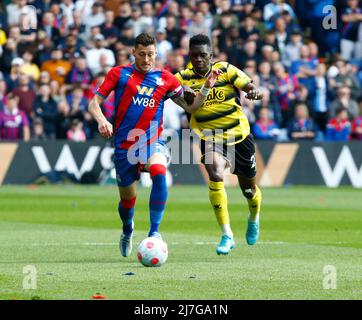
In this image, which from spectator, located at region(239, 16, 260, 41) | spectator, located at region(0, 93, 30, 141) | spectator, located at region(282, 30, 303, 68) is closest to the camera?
spectator, located at region(0, 93, 30, 141)

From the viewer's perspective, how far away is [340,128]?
26.0m

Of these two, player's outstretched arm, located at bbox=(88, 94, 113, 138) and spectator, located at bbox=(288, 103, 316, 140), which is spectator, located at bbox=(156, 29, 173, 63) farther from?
player's outstretched arm, located at bbox=(88, 94, 113, 138)

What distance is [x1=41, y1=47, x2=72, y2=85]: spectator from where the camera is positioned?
25891 mm

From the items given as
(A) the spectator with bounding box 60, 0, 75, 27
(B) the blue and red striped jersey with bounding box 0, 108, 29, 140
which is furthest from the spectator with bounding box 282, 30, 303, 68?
(B) the blue and red striped jersey with bounding box 0, 108, 29, 140

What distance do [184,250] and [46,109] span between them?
13098 mm

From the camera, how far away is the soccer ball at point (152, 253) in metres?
10.7

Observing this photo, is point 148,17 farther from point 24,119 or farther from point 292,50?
point 24,119

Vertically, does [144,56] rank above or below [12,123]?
above

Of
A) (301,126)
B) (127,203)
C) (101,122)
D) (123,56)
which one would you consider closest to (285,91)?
(301,126)

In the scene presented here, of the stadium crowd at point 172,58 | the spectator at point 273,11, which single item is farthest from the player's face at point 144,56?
the spectator at point 273,11

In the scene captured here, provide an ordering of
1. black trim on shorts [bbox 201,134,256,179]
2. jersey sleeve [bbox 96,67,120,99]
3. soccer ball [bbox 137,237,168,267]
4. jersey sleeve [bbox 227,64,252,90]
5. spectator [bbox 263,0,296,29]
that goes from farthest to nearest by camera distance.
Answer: spectator [bbox 263,0,296,29] < black trim on shorts [bbox 201,134,256,179] < jersey sleeve [bbox 227,64,252,90] < jersey sleeve [bbox 96,67,120,99] < soccer ball [bbox 137,237,168,267]

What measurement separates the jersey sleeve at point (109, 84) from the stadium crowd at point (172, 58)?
13.2 metres
